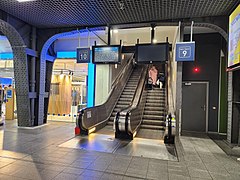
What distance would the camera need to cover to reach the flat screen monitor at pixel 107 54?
18.9 feet

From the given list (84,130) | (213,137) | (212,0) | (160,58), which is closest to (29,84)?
(84,130)

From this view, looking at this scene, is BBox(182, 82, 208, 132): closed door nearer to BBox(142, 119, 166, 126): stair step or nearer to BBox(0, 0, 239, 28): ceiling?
BBox(142, 119, 166, 126): stair step

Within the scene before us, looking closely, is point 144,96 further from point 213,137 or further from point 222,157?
point 222,157

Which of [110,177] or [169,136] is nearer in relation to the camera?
[110,177]

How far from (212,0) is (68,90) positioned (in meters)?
8.26

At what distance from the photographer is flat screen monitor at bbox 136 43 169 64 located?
5.33 metres

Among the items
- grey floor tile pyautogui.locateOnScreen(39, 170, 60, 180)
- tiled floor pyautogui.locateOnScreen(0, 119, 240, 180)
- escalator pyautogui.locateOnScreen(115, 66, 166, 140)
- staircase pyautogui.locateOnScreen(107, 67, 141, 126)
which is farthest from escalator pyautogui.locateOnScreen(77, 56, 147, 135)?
grey floor tile pyautogui.locateOnScreen(39, 170, 60, 180)

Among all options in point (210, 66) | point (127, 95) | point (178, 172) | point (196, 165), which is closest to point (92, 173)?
point (178, 172)

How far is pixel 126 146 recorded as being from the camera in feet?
15.7

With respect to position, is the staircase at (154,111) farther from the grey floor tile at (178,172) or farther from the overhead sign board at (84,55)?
the grey floor tile at (178,172)

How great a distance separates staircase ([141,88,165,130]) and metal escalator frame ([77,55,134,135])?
1.52 meters

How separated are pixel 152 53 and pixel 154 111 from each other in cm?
314

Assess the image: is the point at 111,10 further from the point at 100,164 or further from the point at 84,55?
the point at 100,164

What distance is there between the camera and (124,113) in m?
5.55
